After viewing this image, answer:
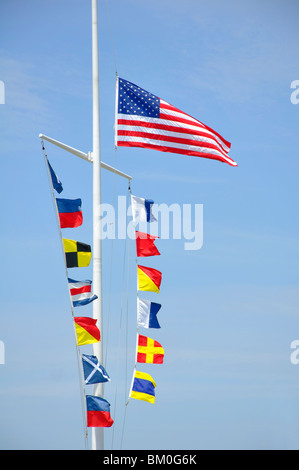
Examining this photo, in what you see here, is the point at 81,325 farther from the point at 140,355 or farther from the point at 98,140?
the point at 98,140

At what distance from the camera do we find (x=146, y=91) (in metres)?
29.4

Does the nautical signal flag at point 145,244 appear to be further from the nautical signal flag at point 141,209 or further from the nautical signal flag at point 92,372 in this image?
the nautical signal flag at point 92,372

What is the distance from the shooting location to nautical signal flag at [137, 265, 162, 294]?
2969cm

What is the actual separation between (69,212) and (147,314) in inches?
186

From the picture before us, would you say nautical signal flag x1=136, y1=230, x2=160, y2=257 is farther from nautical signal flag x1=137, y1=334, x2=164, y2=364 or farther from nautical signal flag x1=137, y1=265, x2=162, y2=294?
nautical signal flag x1=137, y1=334, x2=164, y2=364

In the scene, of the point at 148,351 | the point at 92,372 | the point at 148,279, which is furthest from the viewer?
the point at 148,279

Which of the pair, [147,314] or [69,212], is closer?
[69,212]

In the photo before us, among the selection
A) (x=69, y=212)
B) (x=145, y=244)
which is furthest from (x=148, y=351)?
(x=69, y=212)

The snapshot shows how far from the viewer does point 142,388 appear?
29.0 m

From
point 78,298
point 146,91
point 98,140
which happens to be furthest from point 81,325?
point 146,91

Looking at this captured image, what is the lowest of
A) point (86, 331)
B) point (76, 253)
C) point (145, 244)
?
point (86, 331)

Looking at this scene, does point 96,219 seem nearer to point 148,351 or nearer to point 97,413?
point 148,351

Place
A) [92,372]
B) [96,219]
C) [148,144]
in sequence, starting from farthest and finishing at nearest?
[148,144] → [96,219] → [92,372]

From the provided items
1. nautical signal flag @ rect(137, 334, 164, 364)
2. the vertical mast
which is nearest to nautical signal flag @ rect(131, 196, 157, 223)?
the vertical mast
